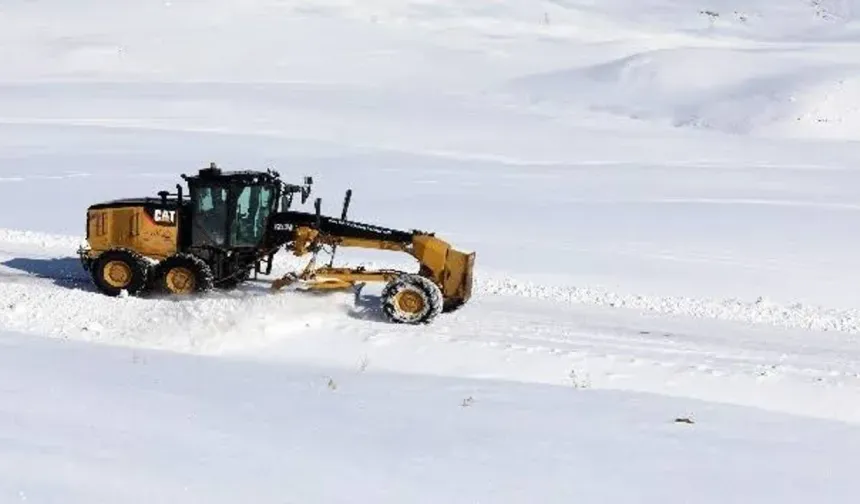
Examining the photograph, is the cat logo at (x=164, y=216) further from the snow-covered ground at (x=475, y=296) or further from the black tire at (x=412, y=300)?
the black tire at (x=412, y=300)

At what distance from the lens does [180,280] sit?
573 inches

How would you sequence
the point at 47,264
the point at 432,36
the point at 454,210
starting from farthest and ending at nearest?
the point at 432,36
the point at 454,210
the point at 47,264

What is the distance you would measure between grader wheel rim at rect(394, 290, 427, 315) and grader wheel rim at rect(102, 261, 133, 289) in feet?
12.0

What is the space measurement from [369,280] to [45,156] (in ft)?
61.1

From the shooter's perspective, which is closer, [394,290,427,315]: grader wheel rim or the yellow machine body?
[394,290,427,315]: grader wheel rim

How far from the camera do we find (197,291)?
572 inches

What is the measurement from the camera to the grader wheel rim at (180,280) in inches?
573

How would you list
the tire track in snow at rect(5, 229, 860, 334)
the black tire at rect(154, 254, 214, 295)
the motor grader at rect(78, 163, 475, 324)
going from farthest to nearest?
the tire track in snow at rect(5, 229, 860, 334) < the black tire at rect(154, 254, 214, 295) < the motor grader at rect(78, 163, 475, 324)

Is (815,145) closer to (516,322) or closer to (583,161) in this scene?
(583,161)

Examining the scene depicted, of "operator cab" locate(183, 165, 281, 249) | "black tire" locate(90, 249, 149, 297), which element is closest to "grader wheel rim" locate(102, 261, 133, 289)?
"black tire" locate(90, 249, 149, 297)

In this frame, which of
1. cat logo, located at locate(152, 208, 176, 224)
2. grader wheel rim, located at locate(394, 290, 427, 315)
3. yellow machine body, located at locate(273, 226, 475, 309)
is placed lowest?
grader wheel rim, located at locate(394, 290, 427, 315)

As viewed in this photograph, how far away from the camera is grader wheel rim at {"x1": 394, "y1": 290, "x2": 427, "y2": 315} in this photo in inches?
541

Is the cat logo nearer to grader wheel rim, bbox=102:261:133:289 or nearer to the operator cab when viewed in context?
the operator cab

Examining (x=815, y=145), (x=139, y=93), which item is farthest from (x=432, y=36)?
(x=815, y=145)
